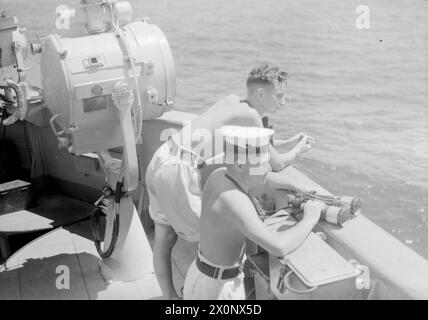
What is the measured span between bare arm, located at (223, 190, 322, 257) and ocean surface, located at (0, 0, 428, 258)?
7.84 m

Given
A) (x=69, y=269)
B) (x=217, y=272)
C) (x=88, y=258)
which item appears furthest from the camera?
(x=88, y=258)

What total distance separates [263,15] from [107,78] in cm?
1981

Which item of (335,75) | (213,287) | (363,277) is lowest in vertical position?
(335,75)

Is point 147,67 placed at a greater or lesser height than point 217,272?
greater

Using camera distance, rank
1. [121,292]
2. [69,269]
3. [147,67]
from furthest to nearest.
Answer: [69,269], [121,292], [147,67]

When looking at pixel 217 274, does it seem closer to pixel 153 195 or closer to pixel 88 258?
pixel 153 195

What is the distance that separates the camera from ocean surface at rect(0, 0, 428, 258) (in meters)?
11.4

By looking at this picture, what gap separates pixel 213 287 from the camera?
2.09 metres

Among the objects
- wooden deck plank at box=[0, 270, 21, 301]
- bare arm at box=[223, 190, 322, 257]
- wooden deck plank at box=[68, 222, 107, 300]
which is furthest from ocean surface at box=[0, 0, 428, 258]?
bare arm at box=[223, 190, 322, 257]

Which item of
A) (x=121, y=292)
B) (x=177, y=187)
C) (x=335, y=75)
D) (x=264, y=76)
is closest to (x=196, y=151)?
(x=177, y=187)

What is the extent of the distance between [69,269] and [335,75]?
1414 centimetres

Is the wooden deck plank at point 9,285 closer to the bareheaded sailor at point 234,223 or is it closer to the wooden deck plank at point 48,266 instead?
the wooden deck plank at point 48,266

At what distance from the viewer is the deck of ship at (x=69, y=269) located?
3320 millimetres

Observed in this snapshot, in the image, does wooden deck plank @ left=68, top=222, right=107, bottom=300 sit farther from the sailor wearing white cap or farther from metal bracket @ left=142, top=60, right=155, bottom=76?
metal bracket @ left=142, top=60, right=155, bottom=76
